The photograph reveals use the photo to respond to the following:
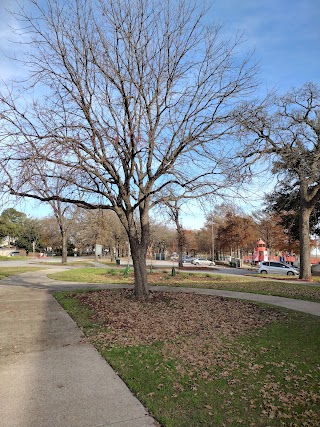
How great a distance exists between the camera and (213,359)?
5133 millimetres

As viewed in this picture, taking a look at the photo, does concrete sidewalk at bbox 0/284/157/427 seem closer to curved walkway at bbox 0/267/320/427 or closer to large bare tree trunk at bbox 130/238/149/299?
curved walkway at bbox 0/267/320/427

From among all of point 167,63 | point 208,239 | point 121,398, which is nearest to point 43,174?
point 167,63

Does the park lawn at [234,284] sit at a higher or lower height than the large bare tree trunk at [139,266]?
lower

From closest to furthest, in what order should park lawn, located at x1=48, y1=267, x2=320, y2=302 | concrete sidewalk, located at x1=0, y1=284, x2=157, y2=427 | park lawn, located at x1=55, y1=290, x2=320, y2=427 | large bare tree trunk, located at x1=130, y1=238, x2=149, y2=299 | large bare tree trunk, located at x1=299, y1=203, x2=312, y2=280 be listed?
concrete sidewalk, located at x1=0, y1=284, x2=157, y2=427 < park lawn, located at x1=55, y1=290, x2=320, y2=427 < large bare tree trunk, located at x1=130, y1=238, x2=149, y2=299 < park lawn, located at x1=48, y1=267, x2=320, y2=302 < large bare tree trunk, located at x1=299, y1=203, x2=312, y2=280

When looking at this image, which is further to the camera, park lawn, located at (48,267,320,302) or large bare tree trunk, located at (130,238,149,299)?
park lawn, located at (48,267,320,302)

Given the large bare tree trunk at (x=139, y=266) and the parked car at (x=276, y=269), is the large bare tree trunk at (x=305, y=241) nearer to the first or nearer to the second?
the parked car at (x=276, y=269)

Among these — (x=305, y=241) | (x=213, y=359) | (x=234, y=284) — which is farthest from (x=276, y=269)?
(x=213, y=359)

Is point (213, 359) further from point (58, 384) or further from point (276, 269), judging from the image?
point (276, 269)

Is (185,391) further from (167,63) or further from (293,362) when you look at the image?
(167,63)

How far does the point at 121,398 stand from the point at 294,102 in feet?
70.3

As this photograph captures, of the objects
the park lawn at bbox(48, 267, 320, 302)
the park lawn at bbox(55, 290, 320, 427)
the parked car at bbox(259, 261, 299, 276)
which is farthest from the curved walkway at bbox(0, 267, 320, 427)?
the parked car at bbox(259, 261, 299, 276)

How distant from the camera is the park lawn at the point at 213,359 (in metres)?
3.57

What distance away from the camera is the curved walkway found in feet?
11.0

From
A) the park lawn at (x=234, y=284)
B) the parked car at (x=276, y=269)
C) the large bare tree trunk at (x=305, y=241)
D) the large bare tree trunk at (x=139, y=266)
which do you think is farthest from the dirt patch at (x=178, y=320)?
the parked car at (x=276, y=269)
